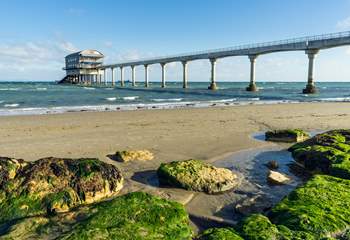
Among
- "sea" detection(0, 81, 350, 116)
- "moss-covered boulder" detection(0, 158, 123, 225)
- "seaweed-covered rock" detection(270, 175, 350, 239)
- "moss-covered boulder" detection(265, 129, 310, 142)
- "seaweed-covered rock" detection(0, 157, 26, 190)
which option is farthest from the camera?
"sea" detection(0, 81, 350, 116)

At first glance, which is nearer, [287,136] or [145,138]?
[287,136]

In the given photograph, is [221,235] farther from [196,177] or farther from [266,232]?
[196,177]

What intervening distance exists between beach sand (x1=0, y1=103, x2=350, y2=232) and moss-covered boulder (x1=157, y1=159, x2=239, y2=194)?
191 millimetres

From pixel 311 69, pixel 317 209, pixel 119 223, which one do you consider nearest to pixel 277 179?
pixel 317 209

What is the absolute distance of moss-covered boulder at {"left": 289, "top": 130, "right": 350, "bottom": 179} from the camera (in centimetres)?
615

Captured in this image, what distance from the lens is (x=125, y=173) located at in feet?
21.8

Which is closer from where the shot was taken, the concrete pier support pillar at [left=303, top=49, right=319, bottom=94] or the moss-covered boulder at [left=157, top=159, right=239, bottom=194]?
the moss-covered boulder at [left=157, top=159, right=239, bottom=194]

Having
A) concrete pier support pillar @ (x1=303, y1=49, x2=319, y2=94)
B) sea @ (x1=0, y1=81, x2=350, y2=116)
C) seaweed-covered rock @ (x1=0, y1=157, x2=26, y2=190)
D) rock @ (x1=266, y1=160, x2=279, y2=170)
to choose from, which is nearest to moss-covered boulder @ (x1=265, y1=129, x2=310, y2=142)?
rock @ (x1=266, y1=160, x2=279, y2=170)

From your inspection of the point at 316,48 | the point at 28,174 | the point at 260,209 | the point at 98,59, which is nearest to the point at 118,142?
the point at 28,174

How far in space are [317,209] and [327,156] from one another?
309 cm

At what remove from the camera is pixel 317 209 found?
4082 millimetres

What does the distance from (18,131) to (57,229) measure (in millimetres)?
9401

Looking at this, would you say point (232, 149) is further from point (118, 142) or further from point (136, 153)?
point (118, 142)

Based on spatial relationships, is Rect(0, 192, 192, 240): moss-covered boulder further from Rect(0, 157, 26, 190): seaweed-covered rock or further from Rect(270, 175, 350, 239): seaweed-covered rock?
Rect(0, 157, 26, 190): seaweed-covered rock
